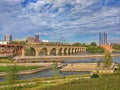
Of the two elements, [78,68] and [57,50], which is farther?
[57,50]

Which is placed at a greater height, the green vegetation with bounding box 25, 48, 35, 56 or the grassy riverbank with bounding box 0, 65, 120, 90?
the green vegetation with bounding box 25, 48, 35, 56

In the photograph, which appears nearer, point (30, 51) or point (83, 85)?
point (83, 85)

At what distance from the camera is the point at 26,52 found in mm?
166125

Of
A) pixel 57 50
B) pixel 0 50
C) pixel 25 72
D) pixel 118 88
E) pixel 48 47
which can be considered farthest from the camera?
pixel 57 50

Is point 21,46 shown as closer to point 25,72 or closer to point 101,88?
point 25,72

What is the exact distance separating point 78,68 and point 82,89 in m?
66.5

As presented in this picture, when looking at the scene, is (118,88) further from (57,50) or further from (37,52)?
(57,50)

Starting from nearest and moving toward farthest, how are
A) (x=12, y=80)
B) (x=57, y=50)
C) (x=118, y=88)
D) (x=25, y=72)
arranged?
(x=118, y=88), (x=12, y=80), (x=25, y=72), (x=57, y=50)

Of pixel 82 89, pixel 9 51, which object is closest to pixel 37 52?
pixel 9 51

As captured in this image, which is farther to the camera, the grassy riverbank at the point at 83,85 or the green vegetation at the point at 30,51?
the green vegetation at the point at 30,51

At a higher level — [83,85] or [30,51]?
[30,51]

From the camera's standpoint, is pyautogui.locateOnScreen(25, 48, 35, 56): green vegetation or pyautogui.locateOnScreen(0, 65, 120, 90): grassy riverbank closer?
pyautogui.locateOnScreen(0, 65, 120, 90): grassy riverbank

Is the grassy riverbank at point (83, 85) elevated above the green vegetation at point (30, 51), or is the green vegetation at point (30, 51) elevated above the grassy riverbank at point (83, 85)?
the green vegetation at point (30, 51)

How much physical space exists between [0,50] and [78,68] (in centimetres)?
8215
